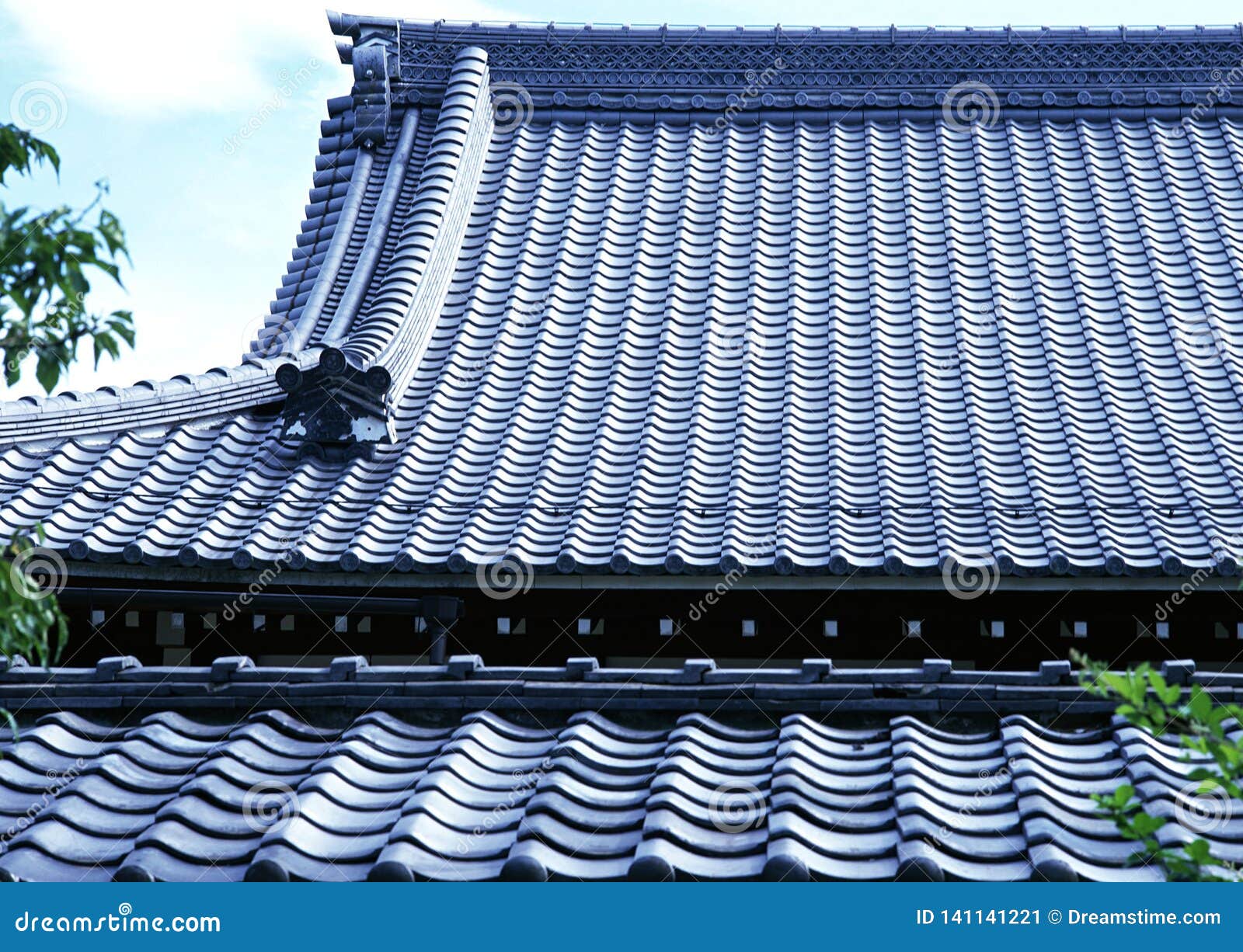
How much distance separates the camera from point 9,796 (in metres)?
4.54

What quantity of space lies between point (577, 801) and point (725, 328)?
5.74 meters

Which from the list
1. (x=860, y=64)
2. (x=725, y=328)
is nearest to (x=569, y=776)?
(x=725, y=328)

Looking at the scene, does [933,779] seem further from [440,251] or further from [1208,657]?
[440,251]

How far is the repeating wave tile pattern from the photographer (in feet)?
13.1

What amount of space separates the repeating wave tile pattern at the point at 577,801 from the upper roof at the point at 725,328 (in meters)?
2.23

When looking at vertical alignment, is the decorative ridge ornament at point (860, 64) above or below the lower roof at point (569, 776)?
above

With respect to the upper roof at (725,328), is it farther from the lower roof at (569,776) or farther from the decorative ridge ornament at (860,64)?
the lower roof at (569,776)

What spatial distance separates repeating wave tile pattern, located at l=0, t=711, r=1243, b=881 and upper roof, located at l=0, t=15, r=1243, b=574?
2.23 metres

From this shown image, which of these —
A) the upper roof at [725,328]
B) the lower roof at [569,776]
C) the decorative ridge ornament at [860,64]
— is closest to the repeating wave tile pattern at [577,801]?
the lower roof at [569,776]

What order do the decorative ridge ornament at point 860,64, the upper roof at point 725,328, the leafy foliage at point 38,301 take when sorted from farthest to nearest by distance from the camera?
the decorative ridge ornament at point 860,64
the upper roof at point 725,328
the leafy foliage at point 38,301

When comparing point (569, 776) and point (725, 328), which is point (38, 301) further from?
point (725, 328)

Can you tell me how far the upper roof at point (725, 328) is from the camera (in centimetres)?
762

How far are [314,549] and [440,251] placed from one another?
3679 mm

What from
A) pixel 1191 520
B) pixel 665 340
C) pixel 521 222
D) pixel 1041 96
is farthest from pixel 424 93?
pixel 1191 520
